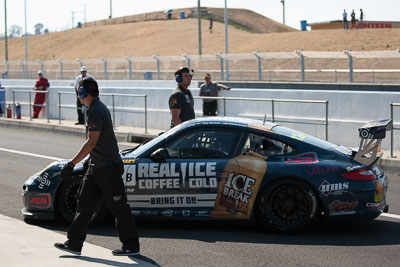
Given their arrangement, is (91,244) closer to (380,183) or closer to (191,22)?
(380,183)

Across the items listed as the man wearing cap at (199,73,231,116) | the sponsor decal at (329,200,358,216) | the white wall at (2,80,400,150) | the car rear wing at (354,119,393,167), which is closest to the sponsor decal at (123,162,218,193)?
the sponsor decal at (329,200,358,216)

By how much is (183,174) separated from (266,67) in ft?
97.3

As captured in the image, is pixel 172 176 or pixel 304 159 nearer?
pixel 304 159

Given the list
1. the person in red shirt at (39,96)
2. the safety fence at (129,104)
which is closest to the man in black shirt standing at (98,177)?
the safety fence at (129,104)

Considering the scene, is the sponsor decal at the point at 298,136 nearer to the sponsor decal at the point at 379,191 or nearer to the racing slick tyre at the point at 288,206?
the racing slick tyre at the point at 288,206

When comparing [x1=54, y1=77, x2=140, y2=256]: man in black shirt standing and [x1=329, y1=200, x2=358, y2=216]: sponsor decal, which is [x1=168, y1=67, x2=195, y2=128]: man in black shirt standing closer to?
[x1=329, y1=200, x2=358, y2=216]: sponsor decal

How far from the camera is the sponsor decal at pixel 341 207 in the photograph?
25.7ft

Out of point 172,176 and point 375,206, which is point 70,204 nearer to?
point 172,176

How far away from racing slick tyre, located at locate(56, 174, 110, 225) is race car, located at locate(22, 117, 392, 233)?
12 mm

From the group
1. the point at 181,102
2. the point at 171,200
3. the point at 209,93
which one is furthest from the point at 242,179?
the point at 209,93

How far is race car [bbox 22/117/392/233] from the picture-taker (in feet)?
25.8

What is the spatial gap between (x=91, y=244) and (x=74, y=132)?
13532 mm

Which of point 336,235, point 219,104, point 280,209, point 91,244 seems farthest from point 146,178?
point 219,104

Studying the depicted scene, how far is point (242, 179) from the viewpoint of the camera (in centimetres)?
799
